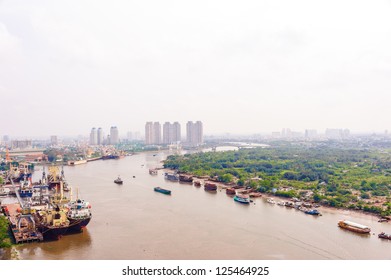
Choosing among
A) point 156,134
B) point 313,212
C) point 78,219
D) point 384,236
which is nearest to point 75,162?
point 78,219

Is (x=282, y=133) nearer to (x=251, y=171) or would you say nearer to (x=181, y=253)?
(x=251, y=171)

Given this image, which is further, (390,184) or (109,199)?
(390,184)

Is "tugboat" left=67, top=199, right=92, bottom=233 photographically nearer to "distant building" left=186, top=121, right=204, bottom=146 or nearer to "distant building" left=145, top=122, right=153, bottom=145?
"distant building" left=145, top=122, right=153, bottom=145

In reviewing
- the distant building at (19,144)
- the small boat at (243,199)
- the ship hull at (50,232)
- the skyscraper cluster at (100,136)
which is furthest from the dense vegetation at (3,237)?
the skyscraper cluster at (100,136)

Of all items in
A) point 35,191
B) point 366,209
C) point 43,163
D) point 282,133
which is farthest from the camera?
point 282,133

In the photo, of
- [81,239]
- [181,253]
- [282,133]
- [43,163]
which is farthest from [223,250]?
[282,133]
